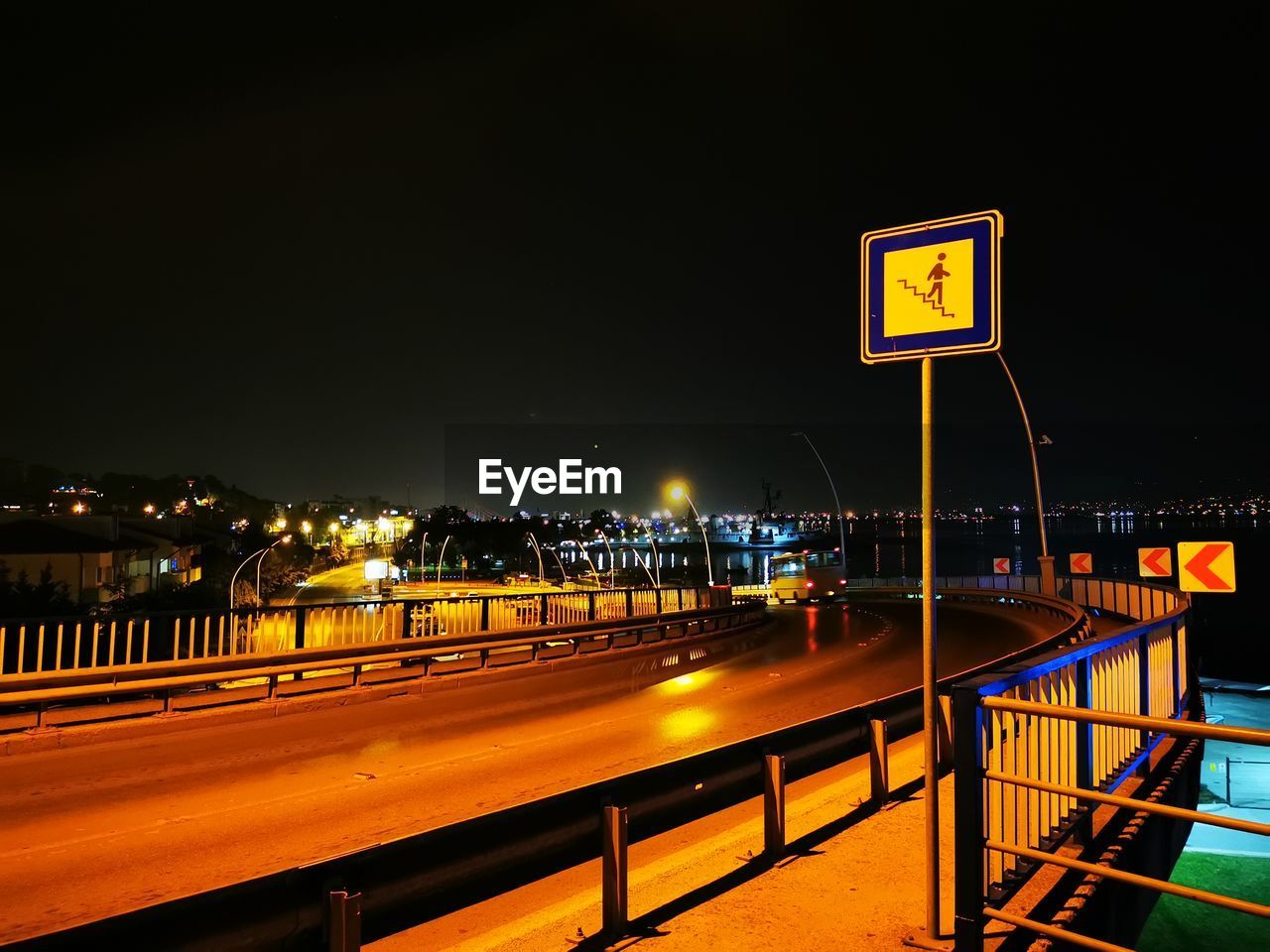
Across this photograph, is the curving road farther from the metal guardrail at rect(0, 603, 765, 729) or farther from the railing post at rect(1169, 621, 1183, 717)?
the railing post at rect(1169, 621, 1183, 717)

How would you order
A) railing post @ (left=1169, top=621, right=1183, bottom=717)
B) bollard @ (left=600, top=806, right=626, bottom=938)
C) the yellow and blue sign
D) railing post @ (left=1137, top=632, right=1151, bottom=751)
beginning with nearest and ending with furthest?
1. the yellow and blue sign
2. bollard @ (left=600, top=806, right=626, bottom=938)
3. railing post @ (left=1137, top=632, right=1151, bottom=751)
4. railing post @ (left=1169, top=621, right=1183, bottom=717)

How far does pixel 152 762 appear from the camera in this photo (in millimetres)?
10586

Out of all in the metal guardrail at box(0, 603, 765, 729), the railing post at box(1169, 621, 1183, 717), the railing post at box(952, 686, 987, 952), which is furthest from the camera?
the metal guardrail at box(0, 603, 765, 729)

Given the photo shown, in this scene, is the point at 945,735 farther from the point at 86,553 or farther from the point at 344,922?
the point at 86,553

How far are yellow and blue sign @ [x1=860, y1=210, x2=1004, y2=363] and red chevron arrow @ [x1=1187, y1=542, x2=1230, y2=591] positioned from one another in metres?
11.7

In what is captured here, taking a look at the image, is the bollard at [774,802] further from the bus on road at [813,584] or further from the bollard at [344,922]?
the bus on road at [813,584]

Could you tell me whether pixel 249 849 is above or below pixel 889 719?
below

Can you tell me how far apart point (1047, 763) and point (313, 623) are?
12827mm

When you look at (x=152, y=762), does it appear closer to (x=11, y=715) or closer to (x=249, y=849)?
(x=11, y=715)

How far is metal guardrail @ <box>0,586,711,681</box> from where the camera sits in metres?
12.8

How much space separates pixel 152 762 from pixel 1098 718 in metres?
10.2

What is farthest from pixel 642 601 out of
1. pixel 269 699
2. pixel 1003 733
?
pixel 1003 733

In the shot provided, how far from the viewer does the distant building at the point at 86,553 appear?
55219 mm

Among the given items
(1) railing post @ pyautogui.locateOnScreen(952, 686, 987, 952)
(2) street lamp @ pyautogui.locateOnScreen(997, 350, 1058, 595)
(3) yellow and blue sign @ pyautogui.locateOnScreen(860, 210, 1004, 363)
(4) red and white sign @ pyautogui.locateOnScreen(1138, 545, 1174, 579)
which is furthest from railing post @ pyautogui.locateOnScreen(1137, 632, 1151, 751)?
(2) street lamp @ pyautogui.locateOnScreen(997, 350, 1058, 595)
